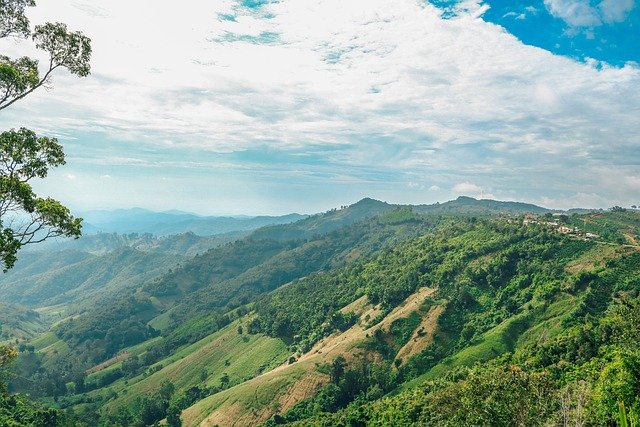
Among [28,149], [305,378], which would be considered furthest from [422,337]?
[28,149]

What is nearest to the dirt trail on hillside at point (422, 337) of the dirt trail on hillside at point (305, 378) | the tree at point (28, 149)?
the dirt trail on hillside at point (305, 378)

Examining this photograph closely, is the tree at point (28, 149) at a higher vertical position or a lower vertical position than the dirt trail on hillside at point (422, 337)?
higher

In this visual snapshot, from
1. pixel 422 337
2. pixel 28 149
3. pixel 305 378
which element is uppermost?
pixel 28 149

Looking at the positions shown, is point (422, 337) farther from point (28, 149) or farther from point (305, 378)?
point (28, 149)

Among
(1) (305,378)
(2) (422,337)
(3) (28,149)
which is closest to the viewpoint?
(3) (28,149)

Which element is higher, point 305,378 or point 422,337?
point 422,337

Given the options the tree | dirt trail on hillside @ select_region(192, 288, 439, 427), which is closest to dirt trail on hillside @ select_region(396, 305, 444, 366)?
dirt trail on hillside @ select_region(192, 288, 439, 427)

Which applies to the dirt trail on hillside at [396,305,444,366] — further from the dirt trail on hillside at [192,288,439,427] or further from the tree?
the tree

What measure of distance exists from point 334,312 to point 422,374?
71.5m

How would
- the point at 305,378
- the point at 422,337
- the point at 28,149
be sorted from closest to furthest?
the point at 28,149, the point at 305,378, the point at 422,337

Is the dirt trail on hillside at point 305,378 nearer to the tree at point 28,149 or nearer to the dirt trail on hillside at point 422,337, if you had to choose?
the dirt trail on hillside at point 422,337

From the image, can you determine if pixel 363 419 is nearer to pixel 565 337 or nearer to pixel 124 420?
pixel 565 337

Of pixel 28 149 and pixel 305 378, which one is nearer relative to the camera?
Result: pixel 28 149

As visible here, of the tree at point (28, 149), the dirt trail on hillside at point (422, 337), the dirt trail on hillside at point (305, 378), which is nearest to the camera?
the tree at point (28, 149)
